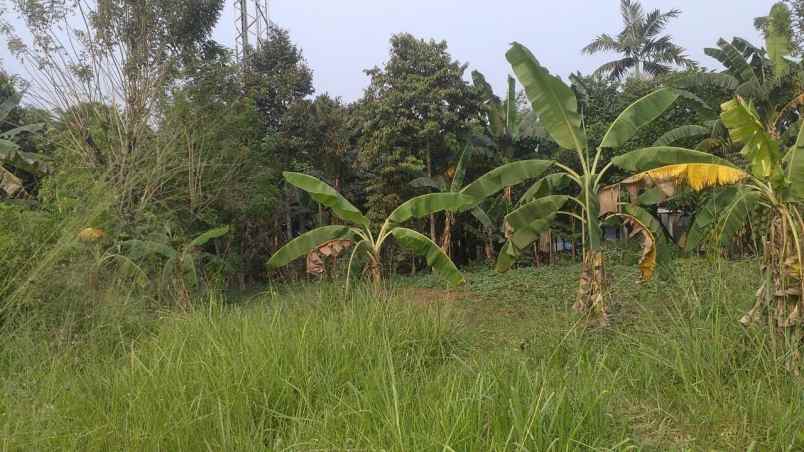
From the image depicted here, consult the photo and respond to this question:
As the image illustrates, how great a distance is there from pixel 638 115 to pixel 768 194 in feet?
9.99

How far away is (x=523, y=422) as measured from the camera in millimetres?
2398

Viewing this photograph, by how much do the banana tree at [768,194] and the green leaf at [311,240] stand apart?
172 inches

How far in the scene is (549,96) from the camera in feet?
23.2

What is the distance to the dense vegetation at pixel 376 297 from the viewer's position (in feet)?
9.24

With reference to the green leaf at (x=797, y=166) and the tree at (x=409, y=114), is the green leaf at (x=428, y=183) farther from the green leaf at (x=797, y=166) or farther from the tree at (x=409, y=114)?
the green leaf at (x=797, y=166)

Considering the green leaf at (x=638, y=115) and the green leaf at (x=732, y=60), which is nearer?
Answer: the green leaf at (x=638, y=115)

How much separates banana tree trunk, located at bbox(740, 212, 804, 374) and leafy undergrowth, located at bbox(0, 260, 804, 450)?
205 mm

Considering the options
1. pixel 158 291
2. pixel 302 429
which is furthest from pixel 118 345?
pixel 302 429

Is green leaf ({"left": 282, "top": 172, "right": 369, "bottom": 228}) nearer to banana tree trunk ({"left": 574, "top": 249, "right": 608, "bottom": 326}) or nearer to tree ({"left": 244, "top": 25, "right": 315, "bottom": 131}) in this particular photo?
banana tree trunk ({"left": 574, "top": 249, "right": 608, "bottom": 326})

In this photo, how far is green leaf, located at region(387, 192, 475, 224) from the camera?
8.10 m

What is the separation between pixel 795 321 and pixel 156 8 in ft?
39.0

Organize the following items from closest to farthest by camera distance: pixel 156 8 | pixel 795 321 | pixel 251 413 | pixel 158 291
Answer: pixel 251 413 < pixel 795 321 < pixel 158 291 < pixel 156 8

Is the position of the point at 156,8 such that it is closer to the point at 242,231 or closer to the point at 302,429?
the point at 242,231

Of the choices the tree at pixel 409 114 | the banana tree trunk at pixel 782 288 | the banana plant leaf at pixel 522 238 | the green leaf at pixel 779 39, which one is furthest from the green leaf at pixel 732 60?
the banana tree trunk at pixel 782 288
